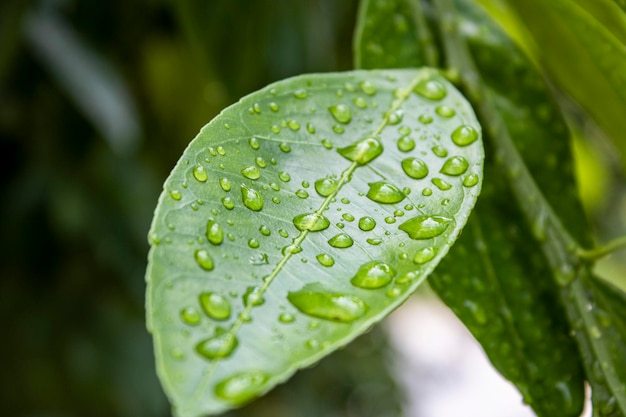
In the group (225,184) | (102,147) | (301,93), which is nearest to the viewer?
(225,184)

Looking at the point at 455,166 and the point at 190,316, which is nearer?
the point at 190,316

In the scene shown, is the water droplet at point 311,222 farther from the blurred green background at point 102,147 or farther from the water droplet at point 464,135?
the blurred green background at point 102,147

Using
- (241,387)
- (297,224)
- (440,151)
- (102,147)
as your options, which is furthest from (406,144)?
(102,147)

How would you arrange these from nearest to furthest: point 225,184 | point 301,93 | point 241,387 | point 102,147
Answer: point 241,387 → point 225,184 → point 301,93 → point 102,147

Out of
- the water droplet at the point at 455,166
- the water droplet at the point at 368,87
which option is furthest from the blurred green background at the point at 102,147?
the water droplet at the point at 455,166

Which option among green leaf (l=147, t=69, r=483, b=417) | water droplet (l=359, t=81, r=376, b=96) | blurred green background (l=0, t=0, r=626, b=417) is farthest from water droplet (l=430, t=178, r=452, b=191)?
blurred green background (l=0, t=0, r=626, b=417)

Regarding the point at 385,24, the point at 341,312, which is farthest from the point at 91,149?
the point at 341,312

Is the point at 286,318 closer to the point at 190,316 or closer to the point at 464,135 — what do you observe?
the point at 190,316
